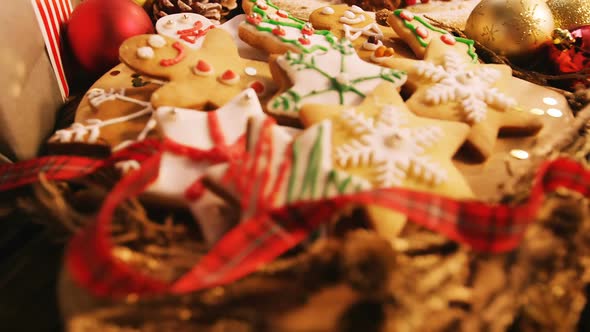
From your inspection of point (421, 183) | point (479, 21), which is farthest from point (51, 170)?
point (479, 21)

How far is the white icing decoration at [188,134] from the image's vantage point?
73cm

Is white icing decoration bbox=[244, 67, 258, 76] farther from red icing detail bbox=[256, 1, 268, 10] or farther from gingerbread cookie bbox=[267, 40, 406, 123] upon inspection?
A: red icing detail bbox=[256, 1, 268, 10]

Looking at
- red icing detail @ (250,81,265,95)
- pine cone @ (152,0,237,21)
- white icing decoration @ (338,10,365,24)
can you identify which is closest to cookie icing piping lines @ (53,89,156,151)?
red icing detail @ (250,81,265,95)

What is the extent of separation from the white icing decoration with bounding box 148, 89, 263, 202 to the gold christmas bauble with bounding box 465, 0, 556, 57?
0.72 meters

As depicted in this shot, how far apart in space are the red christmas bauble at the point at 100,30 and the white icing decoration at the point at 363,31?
1.66 feet

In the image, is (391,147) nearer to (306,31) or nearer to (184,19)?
(306,31)

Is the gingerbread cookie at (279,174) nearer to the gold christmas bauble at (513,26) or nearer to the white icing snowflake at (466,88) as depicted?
the white icing snowflake at (466,88)

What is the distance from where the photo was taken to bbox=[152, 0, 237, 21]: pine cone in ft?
4.36

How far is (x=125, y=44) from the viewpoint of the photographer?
990 millimetres

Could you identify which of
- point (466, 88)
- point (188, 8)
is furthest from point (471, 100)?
point (188, 8)

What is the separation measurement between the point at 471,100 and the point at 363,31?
383 millimetres

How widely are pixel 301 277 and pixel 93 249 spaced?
26 cm

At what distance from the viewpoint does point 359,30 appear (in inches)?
47.3

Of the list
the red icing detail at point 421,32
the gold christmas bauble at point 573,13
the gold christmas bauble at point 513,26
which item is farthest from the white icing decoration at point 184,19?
the gold christmas bauble at point 573,13
